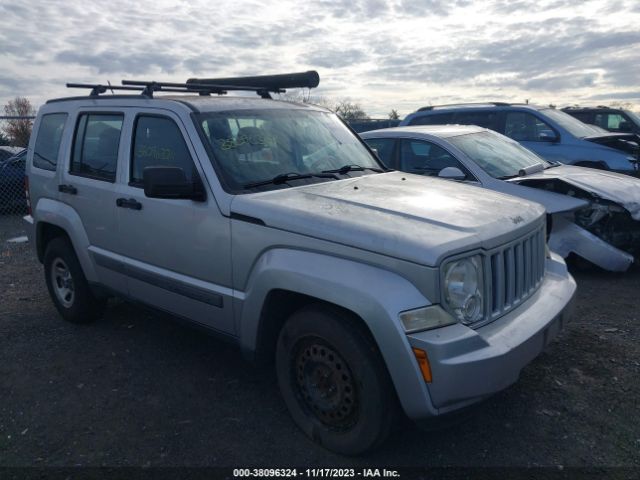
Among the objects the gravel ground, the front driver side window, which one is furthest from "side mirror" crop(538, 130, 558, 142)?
the gravel ground

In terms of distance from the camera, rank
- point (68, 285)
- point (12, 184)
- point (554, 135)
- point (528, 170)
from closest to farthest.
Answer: point (68, 285), point (528, 170), point (554, 135), point (12, 184)

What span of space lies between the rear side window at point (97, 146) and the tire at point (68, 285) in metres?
0.77

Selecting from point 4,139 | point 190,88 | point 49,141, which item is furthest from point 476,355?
point 4,139

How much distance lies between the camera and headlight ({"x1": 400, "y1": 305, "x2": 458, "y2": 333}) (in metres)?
2.60

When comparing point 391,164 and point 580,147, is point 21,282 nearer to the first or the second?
point 391,164

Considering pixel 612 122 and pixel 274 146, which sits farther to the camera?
pixel 612 122

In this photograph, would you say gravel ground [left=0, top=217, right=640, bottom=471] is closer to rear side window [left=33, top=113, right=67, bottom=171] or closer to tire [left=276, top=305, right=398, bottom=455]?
tire [left=276, top=305, right=398, bottom=455]

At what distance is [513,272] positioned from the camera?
10.1ft

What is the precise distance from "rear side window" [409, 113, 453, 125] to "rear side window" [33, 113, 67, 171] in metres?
6.00

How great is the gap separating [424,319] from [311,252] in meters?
0.72

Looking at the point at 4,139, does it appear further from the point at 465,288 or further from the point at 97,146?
the point at 465,288

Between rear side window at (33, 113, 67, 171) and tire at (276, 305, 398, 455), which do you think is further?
rear side window at (33, 113, 67, 171)

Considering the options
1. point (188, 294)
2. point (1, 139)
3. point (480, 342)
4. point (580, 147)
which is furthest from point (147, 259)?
point (1, 139)

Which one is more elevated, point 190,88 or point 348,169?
point 190,88
